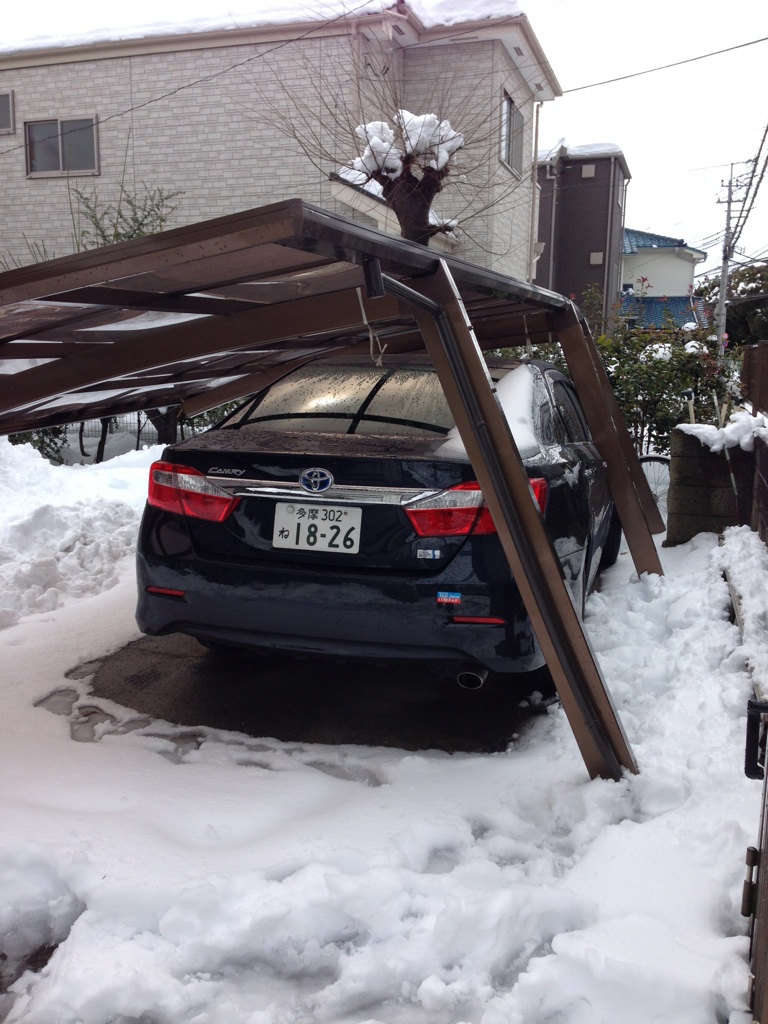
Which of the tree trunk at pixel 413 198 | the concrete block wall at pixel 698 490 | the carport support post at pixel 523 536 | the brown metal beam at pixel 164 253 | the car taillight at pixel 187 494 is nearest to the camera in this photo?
the brown metal beam at pixel 164 253

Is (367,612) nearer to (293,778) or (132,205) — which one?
(293,778)

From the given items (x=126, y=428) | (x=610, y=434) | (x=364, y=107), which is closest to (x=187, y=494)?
(x=610, y=434)

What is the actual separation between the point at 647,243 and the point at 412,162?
45.0 meters

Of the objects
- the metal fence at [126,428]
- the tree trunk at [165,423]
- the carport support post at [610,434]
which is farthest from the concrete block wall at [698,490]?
the metal fence at [126,428]

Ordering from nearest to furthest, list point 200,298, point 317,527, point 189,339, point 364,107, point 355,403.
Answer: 1. point 200,298
2. point 317,527
3. point 189,339
4. point 355,403
5. point 364,107

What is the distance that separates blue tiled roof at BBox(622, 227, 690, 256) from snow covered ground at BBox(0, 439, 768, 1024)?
48.4 m

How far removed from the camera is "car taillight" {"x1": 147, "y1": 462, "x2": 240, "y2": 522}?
3.52 metres

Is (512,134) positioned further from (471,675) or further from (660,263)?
(660,263)

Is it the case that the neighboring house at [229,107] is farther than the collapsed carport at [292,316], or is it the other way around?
the neighboring house at [229,107]

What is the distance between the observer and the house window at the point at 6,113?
1573 cm

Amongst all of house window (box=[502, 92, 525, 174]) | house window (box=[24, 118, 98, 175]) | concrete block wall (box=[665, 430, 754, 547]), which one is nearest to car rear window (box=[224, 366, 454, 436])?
concrete block wall (box=[665, 430, 754, 547])

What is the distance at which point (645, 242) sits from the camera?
5122 centimetres

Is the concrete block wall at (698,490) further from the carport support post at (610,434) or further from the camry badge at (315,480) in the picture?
the camry badge at (315,480)

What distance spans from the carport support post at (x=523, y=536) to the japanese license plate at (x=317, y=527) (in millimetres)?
561
